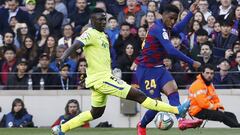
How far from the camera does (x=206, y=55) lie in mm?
19234

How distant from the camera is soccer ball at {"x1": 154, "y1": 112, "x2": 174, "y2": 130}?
14195 mm

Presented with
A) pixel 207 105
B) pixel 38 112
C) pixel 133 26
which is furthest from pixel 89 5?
pixel 207 105

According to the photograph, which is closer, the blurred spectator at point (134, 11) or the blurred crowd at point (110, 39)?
the blurred crowd at point (110, 39)

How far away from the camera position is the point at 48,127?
786 inches

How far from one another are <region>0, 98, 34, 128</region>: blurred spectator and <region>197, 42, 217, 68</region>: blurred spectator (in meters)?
4.11

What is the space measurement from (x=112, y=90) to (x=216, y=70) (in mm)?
6285

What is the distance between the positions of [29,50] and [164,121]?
24.3 feet

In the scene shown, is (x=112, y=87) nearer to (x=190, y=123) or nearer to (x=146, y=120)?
(x=146, y=120)

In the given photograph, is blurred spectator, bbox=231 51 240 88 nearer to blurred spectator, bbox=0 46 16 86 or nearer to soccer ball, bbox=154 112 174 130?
soccer ball, bbox=154 112 174 130

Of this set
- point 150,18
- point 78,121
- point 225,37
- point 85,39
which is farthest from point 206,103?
point 85,39

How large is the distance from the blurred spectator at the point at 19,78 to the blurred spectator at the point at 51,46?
62cm

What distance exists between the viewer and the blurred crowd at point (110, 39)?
1953 centimetres

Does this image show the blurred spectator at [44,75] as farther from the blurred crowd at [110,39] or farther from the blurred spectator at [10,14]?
the blurred spectator at [10,14]

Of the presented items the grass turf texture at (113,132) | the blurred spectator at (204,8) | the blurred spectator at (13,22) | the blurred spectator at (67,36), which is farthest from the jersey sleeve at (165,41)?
the blurred spectator at (13,22)
